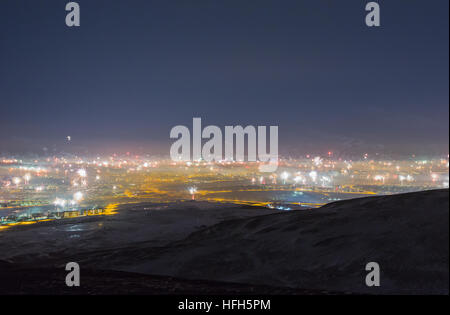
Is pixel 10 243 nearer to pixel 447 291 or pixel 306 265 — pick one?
pixel 306 265

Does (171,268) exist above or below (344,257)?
below

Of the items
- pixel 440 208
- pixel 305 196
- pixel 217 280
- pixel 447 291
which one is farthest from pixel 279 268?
pixel 305 196

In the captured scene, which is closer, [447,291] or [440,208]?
[447,291]

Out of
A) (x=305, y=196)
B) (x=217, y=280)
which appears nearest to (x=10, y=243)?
(x=217, y=280)
